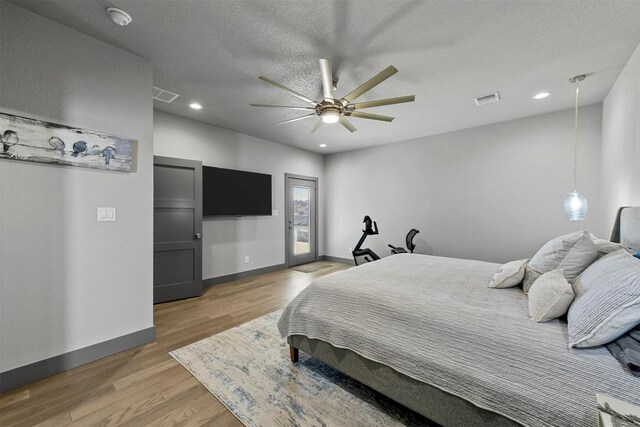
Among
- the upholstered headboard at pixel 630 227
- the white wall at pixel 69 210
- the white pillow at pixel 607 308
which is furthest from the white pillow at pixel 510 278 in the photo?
the white wall at pixel 69 210

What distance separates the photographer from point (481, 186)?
4199 millimetres

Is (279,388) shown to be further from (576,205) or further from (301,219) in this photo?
(301,219)

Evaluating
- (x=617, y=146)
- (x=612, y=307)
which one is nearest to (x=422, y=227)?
(x=617, y=146)

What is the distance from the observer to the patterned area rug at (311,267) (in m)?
5.36

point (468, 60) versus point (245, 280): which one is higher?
point (468, 60)

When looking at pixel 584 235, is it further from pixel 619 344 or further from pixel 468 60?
pixel 468 60

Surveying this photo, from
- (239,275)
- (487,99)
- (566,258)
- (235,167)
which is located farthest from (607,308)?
(235,167)

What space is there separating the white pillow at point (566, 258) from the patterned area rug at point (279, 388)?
1329 mm

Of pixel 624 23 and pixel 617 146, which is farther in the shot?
pixel 617 146

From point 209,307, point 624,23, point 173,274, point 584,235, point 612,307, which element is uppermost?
point 624,23

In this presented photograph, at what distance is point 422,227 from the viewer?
486cm

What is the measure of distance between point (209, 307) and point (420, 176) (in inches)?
172

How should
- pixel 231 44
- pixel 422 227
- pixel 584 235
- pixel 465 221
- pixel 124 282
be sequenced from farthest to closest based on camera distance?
pixel 422 227
pixel 465 221
pixel 124 282
pixel 231 44
pixel 584 235

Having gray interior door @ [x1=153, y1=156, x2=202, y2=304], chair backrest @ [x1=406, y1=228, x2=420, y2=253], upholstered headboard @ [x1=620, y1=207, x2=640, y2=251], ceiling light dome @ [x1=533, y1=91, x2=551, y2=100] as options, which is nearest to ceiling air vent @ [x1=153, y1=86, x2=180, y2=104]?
gray interior door @ [x1=153, y1=156, x2=202, y2=304]
